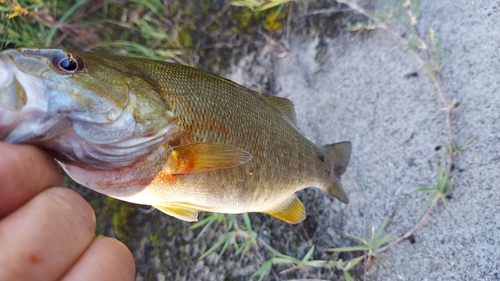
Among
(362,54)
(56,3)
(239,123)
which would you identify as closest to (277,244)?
(239,123)

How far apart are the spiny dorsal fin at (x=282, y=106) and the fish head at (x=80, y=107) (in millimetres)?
566

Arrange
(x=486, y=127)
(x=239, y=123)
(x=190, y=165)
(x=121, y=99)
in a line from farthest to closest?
1. (x=486, y=127)
2. (x=239, y=123)
3. (x=190, y=165)
4. (x=121, y=99)

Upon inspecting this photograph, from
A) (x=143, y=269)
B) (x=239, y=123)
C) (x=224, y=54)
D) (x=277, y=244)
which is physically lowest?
(x=143, y=269)

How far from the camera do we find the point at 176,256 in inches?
88.7

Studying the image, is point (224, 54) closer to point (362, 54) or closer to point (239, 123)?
point (362, 54)

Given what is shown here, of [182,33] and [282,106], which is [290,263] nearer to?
[282,106]

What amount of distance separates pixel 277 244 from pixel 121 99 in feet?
4.51

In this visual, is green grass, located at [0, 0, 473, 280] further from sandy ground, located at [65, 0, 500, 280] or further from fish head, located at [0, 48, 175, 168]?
fish head, located at [0, 48, 175, 168]

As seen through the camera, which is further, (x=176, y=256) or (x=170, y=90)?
(x=176, y=256)

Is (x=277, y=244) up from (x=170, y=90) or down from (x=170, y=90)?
down

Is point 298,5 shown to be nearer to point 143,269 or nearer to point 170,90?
point 170,90

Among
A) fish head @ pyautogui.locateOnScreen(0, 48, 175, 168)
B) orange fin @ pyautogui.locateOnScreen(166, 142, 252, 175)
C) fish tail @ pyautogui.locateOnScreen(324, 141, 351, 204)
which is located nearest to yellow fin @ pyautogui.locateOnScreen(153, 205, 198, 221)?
orange fin @ pyautogui.locateOnScreen(166, 142, 252, 175)

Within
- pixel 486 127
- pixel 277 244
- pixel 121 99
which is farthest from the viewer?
pixel 277 244

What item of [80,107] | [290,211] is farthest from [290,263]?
[80,107]
